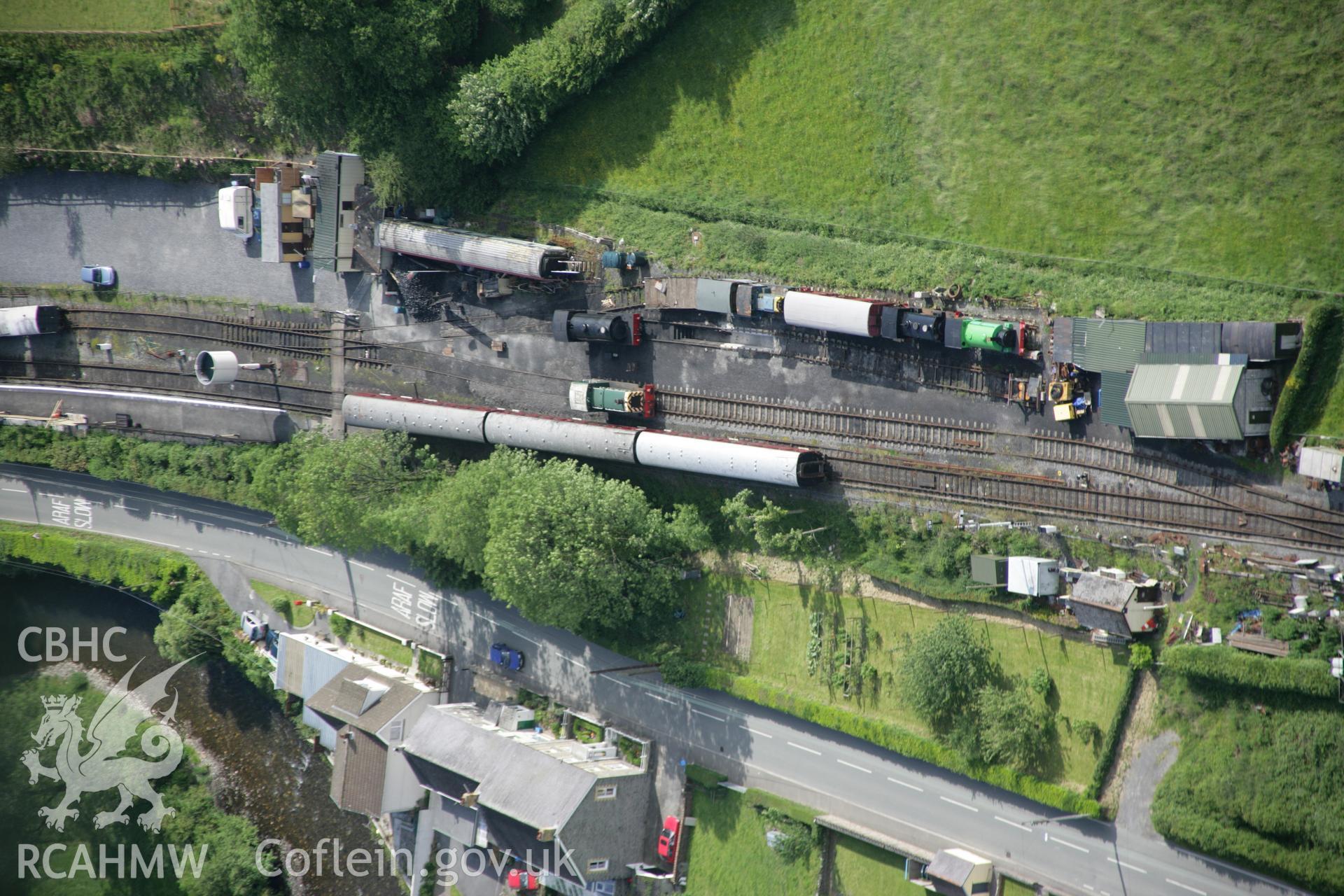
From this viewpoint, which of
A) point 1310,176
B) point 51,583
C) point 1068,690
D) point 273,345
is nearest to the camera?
point 1310,176

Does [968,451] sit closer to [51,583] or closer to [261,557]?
[261,557]

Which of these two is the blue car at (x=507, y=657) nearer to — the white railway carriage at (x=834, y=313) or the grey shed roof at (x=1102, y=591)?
the white railway carriage at (x=834, y=313)

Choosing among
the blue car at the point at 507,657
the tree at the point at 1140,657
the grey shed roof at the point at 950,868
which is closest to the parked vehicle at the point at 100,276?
the blue car at the point at 507,657

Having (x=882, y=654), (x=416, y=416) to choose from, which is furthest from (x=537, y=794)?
(x=416, y=416)

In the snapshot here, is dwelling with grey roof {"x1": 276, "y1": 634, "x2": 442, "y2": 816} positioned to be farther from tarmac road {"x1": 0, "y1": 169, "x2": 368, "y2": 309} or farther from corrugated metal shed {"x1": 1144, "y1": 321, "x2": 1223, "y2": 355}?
corrugated metal shed {"x1": 1144, "y1": 321, "x2": 1223, "y2": 355}

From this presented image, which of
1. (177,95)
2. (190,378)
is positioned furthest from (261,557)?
(177,95)

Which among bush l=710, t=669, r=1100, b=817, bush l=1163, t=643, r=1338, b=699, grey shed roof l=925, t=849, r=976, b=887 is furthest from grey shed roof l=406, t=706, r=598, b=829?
bush l=1163, t=643, r=1338, b=699

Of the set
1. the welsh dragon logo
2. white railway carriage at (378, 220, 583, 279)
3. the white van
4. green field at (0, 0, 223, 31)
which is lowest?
the welsh dragon logo
